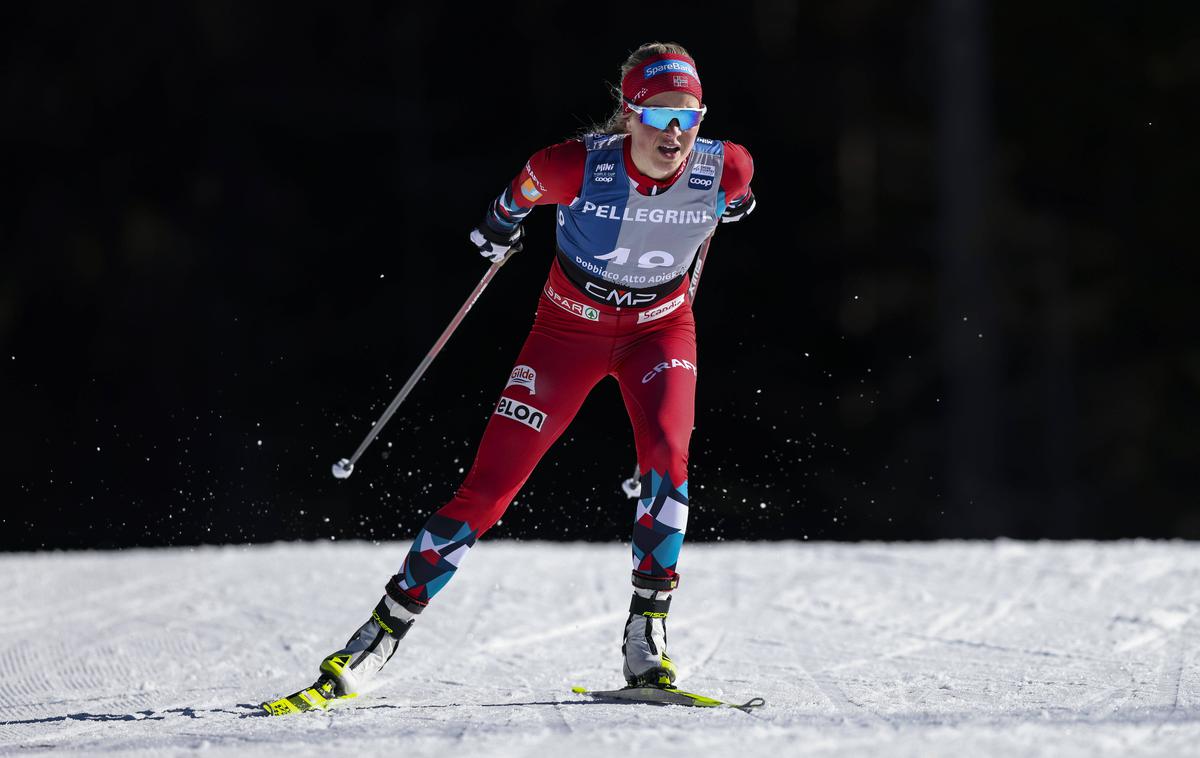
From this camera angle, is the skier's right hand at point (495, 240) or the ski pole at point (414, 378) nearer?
the skier's right hand at point (495, 240)

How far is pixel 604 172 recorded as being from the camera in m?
3.28

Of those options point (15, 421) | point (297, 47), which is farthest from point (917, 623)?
point (297, 47)

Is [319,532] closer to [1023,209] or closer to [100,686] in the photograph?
[100,686]

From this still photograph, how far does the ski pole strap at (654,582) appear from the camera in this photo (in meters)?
3.29

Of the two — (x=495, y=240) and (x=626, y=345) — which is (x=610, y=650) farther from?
(x=495, y=240)

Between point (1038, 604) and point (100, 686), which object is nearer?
point (100, 686)

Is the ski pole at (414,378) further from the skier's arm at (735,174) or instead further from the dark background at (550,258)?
the dark background at (550,258)

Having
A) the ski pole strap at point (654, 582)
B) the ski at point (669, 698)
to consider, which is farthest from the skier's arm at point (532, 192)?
the ski at point (669, 698)

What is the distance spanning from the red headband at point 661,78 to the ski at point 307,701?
1580mm

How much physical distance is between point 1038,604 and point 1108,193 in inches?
256

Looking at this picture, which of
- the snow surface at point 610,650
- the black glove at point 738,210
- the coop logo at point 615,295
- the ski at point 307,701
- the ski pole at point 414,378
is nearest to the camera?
the snow surface at point 610,650

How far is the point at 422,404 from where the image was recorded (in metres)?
6.53

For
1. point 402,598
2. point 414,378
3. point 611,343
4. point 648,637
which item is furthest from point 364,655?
point 611,343

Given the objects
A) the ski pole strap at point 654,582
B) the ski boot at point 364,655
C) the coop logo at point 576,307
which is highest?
the coop logo at point 576,307
